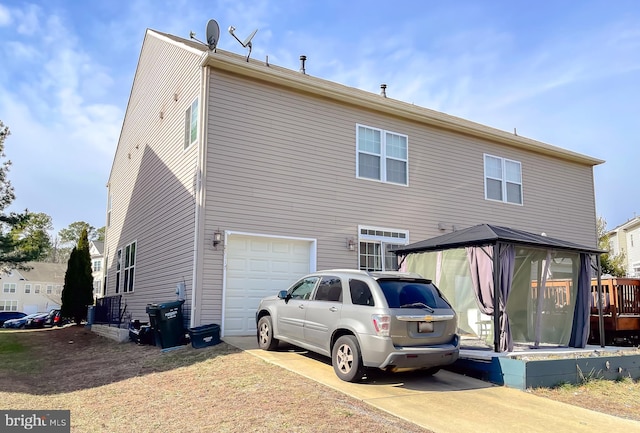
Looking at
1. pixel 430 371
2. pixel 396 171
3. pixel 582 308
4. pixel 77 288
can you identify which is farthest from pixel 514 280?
pixel 77 288

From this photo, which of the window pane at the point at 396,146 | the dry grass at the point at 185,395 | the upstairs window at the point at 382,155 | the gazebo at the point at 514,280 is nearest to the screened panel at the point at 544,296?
the gazebo at the point at 514,280

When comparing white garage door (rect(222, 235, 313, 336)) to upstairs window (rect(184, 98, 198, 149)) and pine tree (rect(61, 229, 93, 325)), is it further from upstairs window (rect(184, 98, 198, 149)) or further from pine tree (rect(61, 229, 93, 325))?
pine tree (rect(61, 229, 93, 325))

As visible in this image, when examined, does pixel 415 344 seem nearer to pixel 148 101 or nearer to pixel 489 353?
pixel 489 353

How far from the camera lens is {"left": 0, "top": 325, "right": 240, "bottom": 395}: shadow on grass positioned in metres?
8.12

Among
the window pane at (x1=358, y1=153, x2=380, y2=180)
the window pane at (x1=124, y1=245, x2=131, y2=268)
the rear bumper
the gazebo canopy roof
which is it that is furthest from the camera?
the window pane at (x1=124, y1=245, x2=131, y2=268)

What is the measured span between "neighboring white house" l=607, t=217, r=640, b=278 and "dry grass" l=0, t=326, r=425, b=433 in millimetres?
31947

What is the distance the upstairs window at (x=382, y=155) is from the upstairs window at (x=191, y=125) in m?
4.36

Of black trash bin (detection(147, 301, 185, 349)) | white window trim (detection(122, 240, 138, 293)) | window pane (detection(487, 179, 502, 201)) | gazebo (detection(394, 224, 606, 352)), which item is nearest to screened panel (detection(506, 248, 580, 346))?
gazebo (detection(394, 224, 606, 352))

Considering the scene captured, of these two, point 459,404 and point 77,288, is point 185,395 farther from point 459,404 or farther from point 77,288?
point 77,288

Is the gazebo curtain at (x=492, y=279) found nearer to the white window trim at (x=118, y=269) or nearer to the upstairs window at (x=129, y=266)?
the upstairs window at (x=129, y=266)

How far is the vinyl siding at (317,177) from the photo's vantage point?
445 inches

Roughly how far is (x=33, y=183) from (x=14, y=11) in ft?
78.2

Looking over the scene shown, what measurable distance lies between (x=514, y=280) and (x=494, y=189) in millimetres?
6409

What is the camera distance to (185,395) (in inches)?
264
